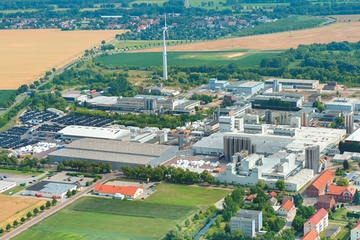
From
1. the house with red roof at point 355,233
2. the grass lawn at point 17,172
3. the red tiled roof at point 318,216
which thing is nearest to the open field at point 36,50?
the grass lawn at point 17,172

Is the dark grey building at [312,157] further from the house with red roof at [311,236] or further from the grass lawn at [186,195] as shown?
the house with red roof at [311,236]

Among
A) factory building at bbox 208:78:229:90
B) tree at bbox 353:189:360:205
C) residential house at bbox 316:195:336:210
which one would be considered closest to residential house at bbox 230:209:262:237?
residential house at bbox 316:195:336:210

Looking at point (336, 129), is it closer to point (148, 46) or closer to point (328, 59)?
point (328, 59)

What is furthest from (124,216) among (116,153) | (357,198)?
(357,198)

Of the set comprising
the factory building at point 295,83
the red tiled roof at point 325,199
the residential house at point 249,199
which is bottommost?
the residential house at point 249,199

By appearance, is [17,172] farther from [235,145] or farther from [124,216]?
[235,145]

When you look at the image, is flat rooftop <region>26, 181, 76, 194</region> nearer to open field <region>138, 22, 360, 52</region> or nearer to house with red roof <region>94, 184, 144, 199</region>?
house with red roof <region>94, 184, 144, 199</region>
